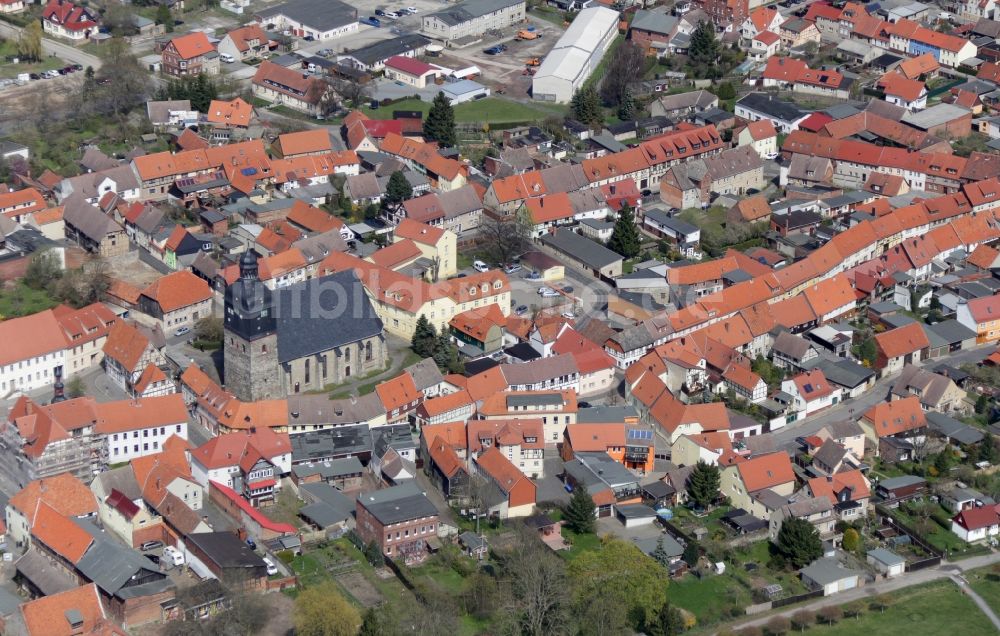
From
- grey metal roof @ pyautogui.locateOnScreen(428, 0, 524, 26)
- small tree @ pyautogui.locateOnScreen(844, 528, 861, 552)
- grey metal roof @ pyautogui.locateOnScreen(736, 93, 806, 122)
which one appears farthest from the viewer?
grey metal roof @ pyautogui.locateOnScreen(428, 0, 524, 26)

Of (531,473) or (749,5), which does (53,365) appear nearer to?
(531,473)

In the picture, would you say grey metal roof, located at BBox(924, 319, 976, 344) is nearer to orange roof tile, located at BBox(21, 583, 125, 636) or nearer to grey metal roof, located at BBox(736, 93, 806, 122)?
grey metal roof, located at BBox(736, 93, 806, 122)

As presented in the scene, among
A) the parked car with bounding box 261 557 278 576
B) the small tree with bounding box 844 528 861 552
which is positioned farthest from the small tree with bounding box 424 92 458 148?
the parked car with bounding box 261 557 278 576

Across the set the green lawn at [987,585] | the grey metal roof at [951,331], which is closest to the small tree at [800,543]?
the green lawn at [987,585]

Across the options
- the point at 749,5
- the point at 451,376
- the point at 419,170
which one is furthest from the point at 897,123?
the point at 451,376

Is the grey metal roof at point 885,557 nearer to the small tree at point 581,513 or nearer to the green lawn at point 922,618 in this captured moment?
the green lawn at point 922,618

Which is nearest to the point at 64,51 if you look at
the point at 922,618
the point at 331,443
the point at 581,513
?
the point at 331,443
